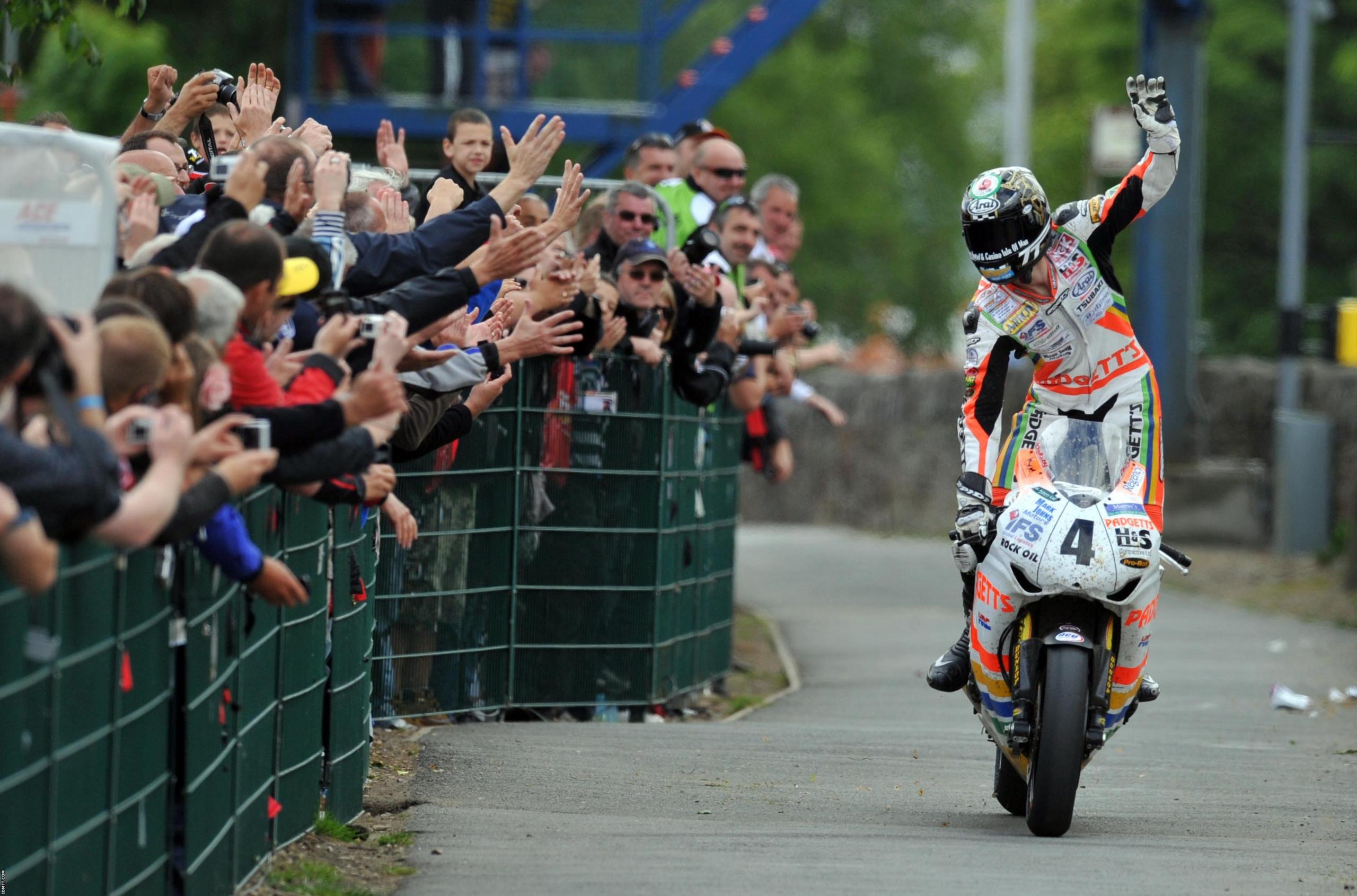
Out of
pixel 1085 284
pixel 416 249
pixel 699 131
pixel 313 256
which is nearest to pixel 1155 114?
pixel 1085 284

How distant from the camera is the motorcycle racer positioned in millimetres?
8305

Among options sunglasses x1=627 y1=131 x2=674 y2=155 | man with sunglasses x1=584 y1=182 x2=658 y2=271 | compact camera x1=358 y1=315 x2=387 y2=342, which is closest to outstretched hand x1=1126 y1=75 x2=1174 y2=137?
compact camera x1=358 y1=315 x2=387 y2=342

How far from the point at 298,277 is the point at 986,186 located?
2586 millimetres

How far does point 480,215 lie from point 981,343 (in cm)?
185

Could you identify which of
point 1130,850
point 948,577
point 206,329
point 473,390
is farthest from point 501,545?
point 948,577

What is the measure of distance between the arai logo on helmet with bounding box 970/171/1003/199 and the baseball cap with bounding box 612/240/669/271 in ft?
11.5

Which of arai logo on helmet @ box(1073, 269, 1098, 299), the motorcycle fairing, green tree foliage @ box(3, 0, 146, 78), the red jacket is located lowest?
the motorcycle fairing

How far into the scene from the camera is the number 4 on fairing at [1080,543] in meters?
7.84

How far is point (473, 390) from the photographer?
31.1ft

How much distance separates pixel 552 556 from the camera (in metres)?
11.5

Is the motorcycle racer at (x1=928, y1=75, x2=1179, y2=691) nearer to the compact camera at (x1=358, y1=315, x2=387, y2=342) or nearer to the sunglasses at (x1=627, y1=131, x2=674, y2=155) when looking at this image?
the compact camera at (x1=358, y1=315, x2=387, y2=342)

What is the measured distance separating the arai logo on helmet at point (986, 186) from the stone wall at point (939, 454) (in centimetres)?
1523

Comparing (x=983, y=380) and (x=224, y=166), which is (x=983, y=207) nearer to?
(x=983, y=380)

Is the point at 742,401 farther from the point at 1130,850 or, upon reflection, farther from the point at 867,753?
the point at 1130,850
